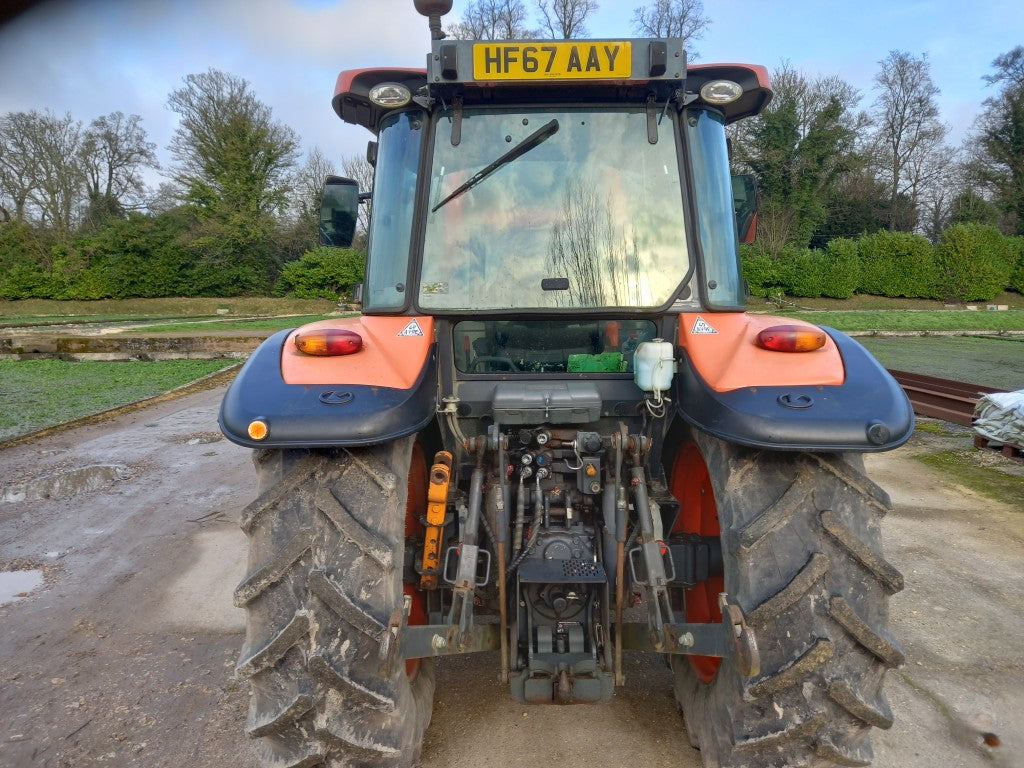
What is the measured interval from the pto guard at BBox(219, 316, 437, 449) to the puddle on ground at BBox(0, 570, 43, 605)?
2.96 metres

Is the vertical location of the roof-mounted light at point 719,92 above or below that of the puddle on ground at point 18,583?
above

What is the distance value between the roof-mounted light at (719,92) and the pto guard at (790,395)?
2.97 ft

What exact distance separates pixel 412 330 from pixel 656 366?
901 mm

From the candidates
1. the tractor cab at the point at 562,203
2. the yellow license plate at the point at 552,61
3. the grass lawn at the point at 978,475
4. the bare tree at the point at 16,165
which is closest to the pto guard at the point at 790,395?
the tractor cab at the point at 562,203

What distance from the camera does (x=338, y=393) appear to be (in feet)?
6.55

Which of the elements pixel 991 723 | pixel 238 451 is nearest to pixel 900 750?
pixel 991 723

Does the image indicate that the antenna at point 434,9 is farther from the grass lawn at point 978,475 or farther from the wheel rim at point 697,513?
the grass lawn at point 978,475

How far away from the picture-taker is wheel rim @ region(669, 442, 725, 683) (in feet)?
8.40

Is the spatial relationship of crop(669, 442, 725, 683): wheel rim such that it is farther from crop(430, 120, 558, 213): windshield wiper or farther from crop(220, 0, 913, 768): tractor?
crop(430, 120, 558, 213): windshield wiper

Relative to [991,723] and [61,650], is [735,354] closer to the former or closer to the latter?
[991,723]

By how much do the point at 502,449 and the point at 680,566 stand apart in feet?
2.56

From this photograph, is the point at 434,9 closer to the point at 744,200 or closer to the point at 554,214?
the point at 554,214

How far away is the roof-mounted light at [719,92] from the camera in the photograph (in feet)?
8.28

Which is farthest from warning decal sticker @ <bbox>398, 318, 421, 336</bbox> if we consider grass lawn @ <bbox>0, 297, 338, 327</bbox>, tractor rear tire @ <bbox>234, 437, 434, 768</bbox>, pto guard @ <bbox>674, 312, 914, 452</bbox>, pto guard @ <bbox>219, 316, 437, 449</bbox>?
grass lawn @ <bbox>0, 297, 338, 327</bbox>
